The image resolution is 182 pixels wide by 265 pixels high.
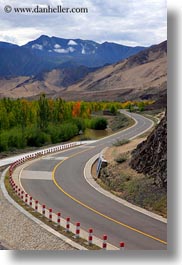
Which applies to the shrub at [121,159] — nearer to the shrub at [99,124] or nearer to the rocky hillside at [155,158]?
the rocky hillside at [155,158]

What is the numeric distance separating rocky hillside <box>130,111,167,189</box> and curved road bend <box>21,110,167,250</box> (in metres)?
2.64

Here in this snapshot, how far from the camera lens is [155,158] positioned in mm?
25969

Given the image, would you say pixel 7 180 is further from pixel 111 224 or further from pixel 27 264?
pixel 27 264

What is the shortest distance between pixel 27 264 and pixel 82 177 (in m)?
15.8

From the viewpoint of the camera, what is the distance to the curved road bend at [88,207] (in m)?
18.1

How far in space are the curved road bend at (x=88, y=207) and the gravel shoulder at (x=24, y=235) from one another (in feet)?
6.13

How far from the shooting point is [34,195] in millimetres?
25781

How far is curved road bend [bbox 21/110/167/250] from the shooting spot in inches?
711

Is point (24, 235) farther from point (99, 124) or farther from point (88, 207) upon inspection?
point (99, 124)

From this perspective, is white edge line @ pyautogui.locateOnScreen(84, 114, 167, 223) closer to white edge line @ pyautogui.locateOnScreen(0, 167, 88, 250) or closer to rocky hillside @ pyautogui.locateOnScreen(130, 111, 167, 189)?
rocky hillside @ pyautogui.locateOnScreen(130, 111, 167, 189)

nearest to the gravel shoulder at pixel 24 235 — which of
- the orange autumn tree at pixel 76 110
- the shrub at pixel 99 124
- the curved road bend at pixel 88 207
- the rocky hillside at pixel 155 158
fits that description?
the curved road bend at pixel 88 207

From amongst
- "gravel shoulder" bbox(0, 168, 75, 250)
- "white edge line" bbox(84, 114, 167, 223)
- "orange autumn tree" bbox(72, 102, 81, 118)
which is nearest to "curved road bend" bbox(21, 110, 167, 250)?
"white edge line" bbox(84, 114, 167, 223)

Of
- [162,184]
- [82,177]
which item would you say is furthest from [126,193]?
[82,177]

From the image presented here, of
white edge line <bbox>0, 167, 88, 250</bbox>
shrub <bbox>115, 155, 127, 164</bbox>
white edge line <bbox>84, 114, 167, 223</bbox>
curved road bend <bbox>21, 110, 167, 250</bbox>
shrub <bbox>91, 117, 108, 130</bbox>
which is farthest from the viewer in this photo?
shrub <bbox>91, 117, 108, 130</bbox>
